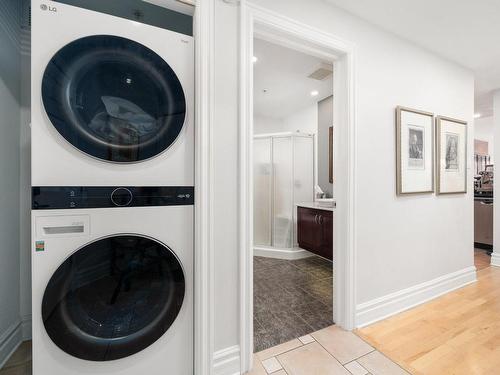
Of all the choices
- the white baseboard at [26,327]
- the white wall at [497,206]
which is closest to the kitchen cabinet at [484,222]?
the white wall at [497,206]

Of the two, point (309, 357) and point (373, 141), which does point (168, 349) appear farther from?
point (373, 141)

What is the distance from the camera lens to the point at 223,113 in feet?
4.15

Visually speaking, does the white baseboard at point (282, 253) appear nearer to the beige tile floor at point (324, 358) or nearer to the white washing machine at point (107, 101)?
the beige tile floor at point (324, 358)

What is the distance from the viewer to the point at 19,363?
4.24 ft

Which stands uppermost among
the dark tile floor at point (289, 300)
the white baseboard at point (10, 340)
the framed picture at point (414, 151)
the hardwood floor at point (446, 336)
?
the framed picture at point (414, 151)

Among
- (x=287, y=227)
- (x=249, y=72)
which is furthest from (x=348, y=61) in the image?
(x=287, y=227)

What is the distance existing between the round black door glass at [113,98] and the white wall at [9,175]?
73 centimetres

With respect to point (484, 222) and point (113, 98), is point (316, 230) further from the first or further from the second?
point (484, 222)

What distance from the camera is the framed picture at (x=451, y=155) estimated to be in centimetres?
221

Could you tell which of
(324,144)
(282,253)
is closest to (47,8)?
(282,253)

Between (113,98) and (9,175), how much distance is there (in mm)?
993

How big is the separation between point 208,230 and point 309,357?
1.07m

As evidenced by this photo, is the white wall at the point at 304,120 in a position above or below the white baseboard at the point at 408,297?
above

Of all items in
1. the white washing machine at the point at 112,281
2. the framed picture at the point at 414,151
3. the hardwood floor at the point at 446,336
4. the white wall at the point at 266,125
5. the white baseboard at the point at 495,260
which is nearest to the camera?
the white washing machine at the point at 112,281
